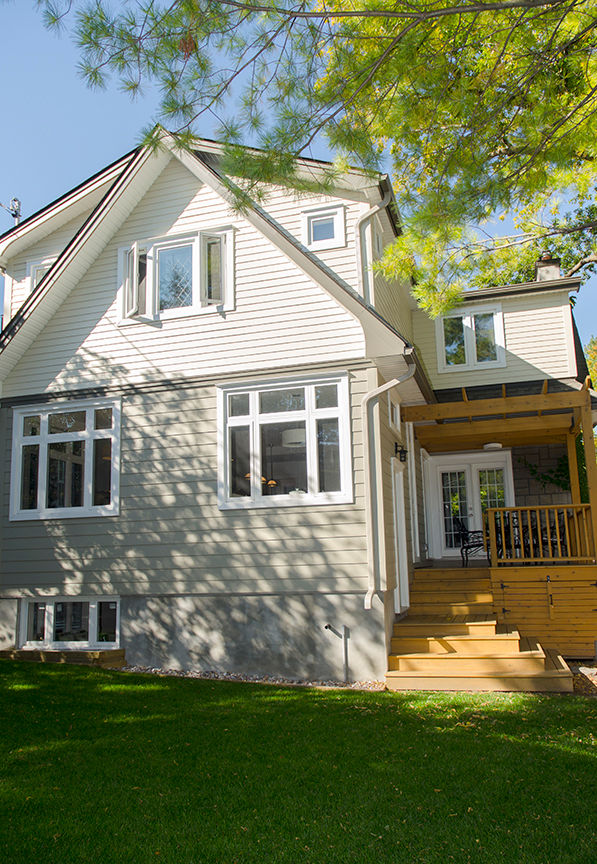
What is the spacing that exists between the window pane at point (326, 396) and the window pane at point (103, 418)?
3.34 m

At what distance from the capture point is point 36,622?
10.7m

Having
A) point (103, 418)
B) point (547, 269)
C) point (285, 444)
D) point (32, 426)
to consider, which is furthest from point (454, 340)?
point (32, 426)

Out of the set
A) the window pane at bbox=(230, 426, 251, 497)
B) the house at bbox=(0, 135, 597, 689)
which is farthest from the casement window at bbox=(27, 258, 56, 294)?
the window pane at bbox=(230, 426, 251, 497)

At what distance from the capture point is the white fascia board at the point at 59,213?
11.7 metres

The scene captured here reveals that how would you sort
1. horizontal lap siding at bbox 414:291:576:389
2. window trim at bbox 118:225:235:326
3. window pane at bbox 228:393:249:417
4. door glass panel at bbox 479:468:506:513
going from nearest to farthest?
1. window pane at bbox 228:393:249:417
2. window trim at bbox 118:225:235:326
3. horizontal lap siding at bbox 414:291:576:389
4. door glass panel at bbox 479:468:506:513

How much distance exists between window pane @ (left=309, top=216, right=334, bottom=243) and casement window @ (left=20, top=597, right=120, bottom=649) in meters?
5.96

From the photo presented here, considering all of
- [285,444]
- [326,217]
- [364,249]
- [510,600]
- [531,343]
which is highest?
[326,217]

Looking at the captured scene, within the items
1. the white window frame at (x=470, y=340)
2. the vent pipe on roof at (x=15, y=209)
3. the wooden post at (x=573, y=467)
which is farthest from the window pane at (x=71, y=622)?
the wooden post at (x=573, y=467)

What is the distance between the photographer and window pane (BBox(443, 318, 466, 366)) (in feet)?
47.3

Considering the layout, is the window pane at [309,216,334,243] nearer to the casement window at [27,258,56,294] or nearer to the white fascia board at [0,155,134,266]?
the white fascia board at [0,155,134,266]

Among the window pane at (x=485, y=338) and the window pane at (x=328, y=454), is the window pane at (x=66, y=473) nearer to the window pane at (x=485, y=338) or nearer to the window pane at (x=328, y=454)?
the window pane at (x=328, y=454)

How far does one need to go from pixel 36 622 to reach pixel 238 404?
4708mm

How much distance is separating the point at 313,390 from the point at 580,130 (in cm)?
442

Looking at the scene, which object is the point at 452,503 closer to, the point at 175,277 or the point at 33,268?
the point at 175,277
